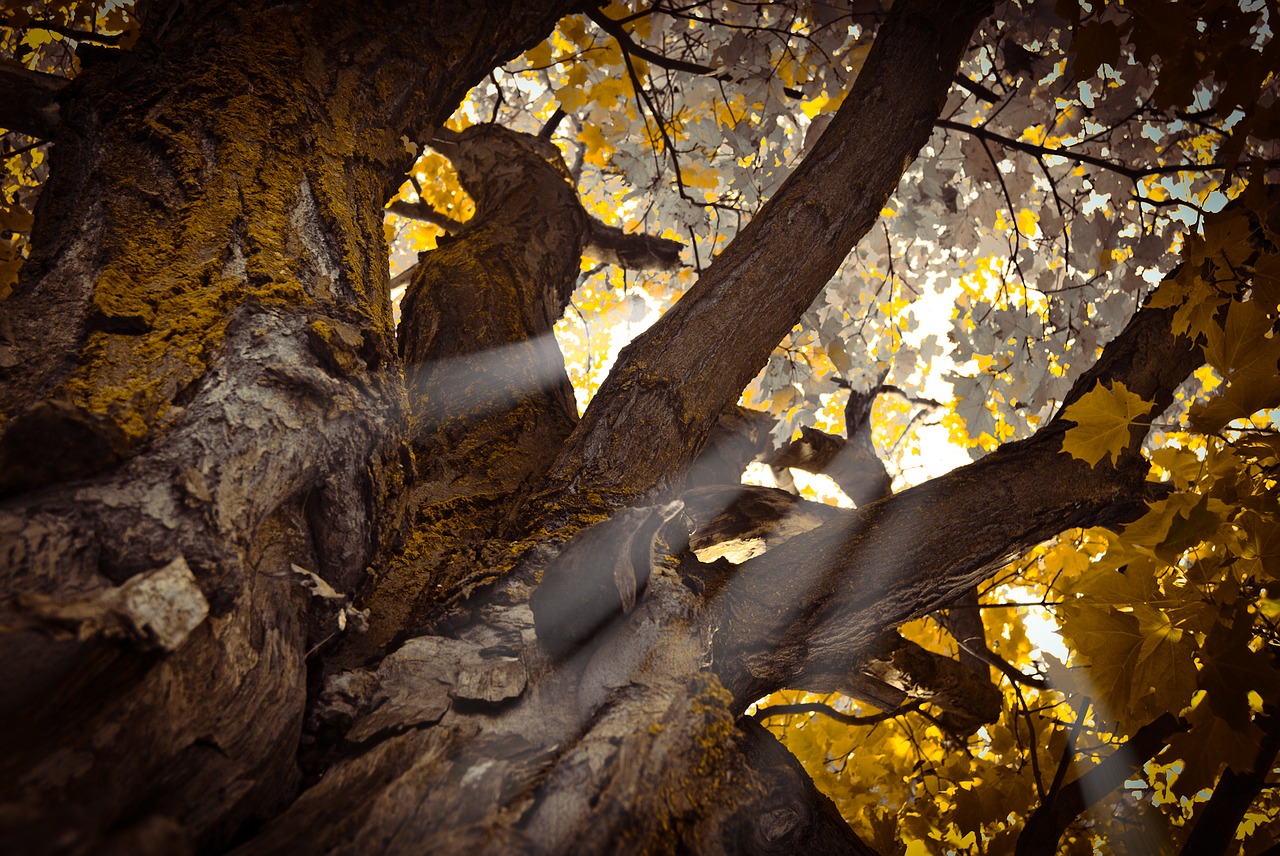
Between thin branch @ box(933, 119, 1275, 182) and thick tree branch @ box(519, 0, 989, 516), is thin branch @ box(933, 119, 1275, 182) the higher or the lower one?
the higher one

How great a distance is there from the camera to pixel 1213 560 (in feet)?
3.86

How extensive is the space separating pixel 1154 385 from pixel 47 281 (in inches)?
90.7

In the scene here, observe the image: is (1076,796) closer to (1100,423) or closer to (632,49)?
(1100,423)

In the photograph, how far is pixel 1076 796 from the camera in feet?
5.08

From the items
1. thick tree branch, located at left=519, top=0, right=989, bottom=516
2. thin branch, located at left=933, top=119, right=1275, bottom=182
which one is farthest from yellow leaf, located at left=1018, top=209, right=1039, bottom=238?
thick tree branch, located at left=519, top=0, right=989, bottom=516

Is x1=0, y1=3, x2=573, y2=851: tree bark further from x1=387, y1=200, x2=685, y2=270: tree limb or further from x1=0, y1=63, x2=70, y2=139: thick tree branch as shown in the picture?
x1=387, y1=200, x2=685, y2=270: tree limb

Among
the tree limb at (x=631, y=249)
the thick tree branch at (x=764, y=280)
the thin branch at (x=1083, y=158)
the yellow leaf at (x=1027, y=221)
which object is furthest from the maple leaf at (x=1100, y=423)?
the yellow leaf at (x=1027, y=221)

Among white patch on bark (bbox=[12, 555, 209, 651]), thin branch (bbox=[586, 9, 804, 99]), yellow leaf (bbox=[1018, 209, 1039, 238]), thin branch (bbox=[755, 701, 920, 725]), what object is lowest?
thin branch (bbox=[755, 701, 920, 725])

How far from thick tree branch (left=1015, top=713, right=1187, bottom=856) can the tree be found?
0.01 m

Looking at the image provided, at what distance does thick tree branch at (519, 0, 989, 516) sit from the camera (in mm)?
1358

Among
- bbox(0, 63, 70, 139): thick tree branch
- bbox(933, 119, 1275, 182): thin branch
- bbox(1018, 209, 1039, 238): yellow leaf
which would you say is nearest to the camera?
bbox(0, 63, 70, 139): thick tree branch

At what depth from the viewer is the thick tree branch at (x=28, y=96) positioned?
1.79 metres

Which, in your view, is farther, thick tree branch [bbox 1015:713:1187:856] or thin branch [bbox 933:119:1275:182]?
thin branch [bbox 933:119:1275:182]

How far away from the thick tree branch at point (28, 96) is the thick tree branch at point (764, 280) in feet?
5.85
